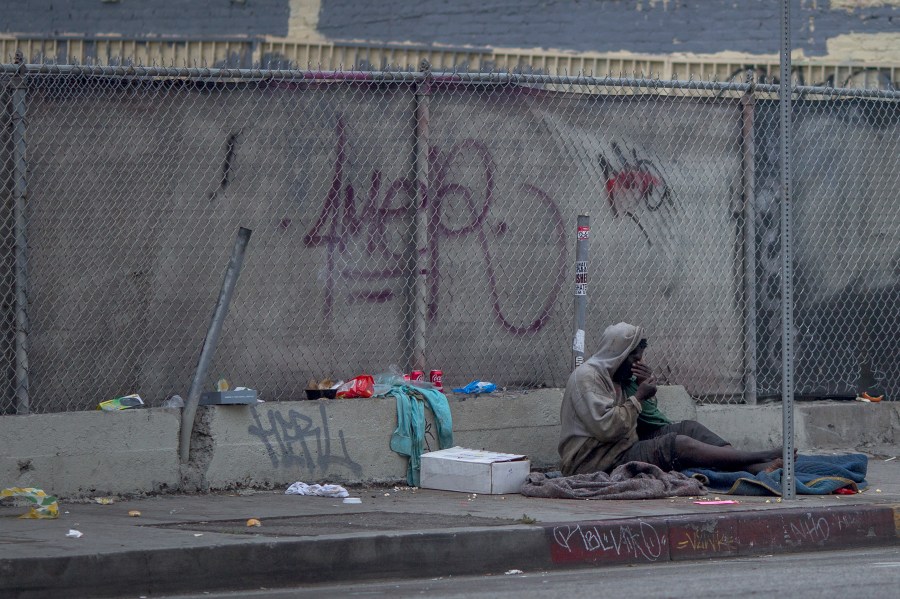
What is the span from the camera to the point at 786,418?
7754 millimetres

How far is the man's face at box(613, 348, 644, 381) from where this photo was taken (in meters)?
8.37

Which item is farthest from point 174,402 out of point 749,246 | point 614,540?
point 749,246

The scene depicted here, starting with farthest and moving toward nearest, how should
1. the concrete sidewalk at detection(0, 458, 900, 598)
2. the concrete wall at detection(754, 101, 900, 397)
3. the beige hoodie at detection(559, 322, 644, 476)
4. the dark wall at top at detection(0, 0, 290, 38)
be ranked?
the dark wall at top at detection(0, 0, 290, 38), the concrete wall at detection(754, 101, 900, 397), the beige hoodie at detection(559, 322, 644, 476), the concrete sidewalk at detection(0, 458, 900, 598)

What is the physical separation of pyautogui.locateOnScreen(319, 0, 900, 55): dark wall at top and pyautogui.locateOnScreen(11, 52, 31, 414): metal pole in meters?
10.5

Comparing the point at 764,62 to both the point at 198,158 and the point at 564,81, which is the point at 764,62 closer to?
the point at 564,81

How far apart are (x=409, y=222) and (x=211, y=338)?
5.15ft

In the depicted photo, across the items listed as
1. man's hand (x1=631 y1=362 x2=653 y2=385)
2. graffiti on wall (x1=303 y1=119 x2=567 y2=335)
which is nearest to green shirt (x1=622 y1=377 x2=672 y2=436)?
man's hand (x1=631 y1=362 x2=653 y2=385)

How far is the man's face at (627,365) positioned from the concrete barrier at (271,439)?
535 mm

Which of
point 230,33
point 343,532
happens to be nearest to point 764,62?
point 230,33

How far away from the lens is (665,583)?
594cm

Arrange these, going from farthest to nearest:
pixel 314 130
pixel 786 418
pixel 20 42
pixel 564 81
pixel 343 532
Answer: pixel 20 42, pixel 564 81, pixel 314 130, pixel 786 418, pixel 343 532

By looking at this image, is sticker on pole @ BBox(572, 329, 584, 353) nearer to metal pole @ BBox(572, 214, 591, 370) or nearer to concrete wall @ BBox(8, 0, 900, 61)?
metal pole @ BBox(572, 214, 591, 370)

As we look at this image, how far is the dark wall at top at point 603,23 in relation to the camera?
17844mm

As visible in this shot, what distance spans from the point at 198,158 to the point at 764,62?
11.2m
